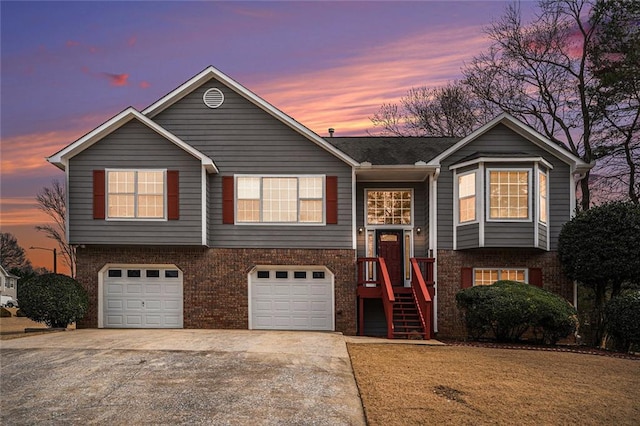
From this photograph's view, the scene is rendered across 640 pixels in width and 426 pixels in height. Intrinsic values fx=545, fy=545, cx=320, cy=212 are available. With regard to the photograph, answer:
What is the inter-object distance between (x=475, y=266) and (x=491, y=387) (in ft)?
27.2

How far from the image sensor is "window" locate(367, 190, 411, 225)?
1877 centimetres

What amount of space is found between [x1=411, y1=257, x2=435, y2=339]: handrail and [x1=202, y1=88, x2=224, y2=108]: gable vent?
7.92 metres

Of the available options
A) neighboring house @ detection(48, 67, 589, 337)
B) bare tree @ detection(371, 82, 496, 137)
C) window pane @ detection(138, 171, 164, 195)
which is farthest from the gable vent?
bare tree @ detection(371, 82, 496, 137)

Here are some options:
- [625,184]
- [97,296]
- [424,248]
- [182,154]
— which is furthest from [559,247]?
[97,296]

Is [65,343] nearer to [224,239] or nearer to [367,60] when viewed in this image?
[224,239]

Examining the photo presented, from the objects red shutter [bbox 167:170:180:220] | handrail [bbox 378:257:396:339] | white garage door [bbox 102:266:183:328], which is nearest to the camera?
handrail [bbox 378:257:396:339]

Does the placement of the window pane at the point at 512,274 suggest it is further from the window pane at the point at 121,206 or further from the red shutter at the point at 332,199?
the window pane at the point at 121,206

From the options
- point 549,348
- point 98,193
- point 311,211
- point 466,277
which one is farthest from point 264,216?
point 549,348

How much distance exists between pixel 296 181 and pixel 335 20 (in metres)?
5.53

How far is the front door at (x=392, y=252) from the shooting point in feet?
61.3

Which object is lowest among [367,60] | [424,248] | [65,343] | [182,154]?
[65,343]

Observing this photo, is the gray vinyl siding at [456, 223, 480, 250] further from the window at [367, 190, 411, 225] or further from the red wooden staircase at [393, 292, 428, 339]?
the red wooden staircase at [393, 292, 428, 339]

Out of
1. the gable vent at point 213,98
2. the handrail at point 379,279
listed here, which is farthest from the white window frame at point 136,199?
the handrail at point 379,279

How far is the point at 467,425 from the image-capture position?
7750 millimetres
